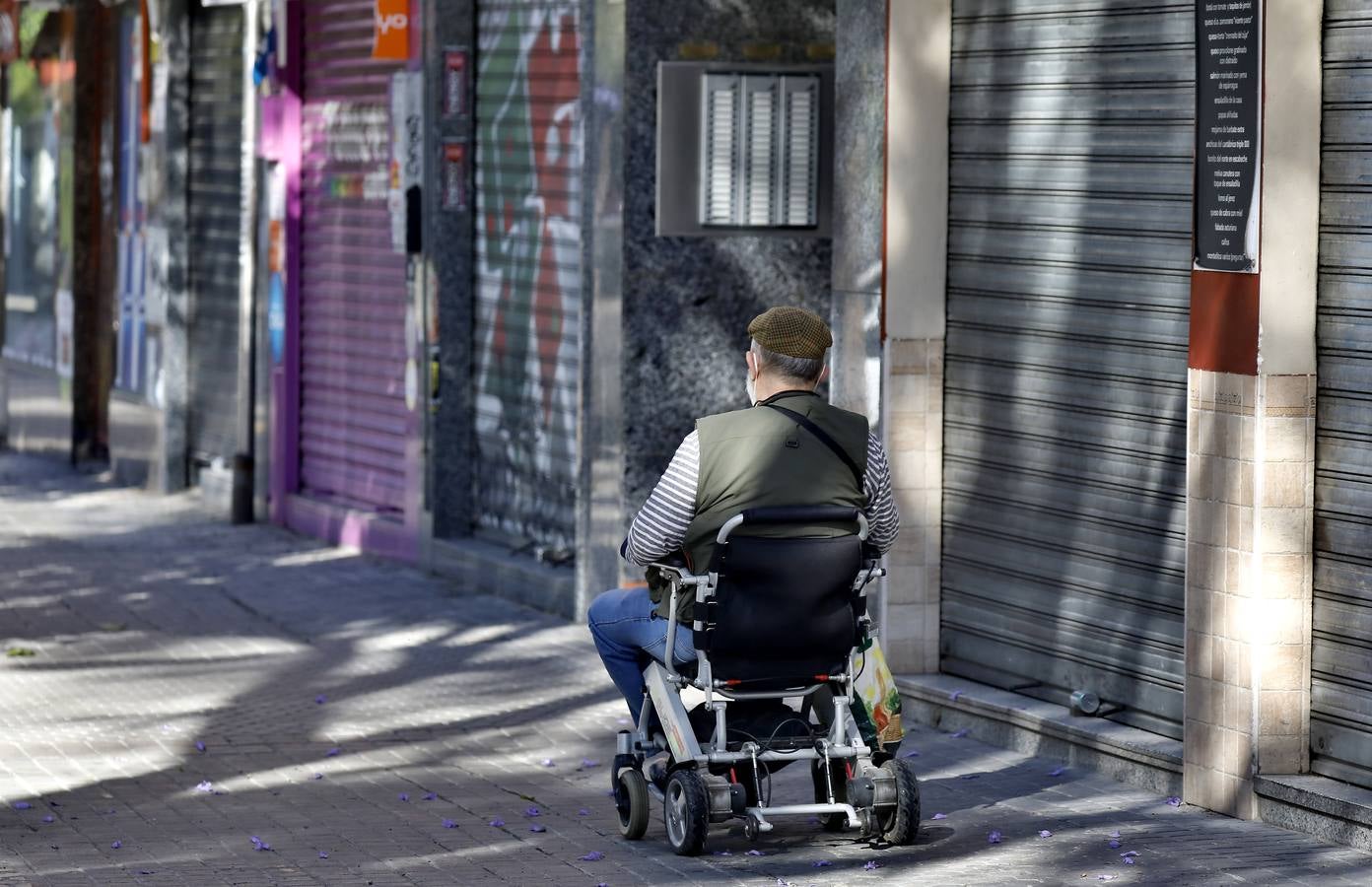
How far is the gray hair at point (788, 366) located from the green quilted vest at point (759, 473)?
97 millimetres

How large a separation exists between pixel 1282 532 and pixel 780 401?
165cm

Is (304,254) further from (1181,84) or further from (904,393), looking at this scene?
(1181,84)

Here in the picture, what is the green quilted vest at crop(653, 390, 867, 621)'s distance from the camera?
22.1 ft

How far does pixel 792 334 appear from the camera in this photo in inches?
271

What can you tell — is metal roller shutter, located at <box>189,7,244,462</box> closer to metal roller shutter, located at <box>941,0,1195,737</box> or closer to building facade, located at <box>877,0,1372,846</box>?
building facade, located at <box>877,0,1372,846</box>

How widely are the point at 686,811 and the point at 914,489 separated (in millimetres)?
2858

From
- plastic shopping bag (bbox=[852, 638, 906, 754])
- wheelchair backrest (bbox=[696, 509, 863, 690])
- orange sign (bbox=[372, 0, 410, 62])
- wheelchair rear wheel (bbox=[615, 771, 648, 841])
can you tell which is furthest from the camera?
orange sign (bbox=[372, 0, 410, 62])

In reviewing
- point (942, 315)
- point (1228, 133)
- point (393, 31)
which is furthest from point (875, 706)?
point (393, 31)

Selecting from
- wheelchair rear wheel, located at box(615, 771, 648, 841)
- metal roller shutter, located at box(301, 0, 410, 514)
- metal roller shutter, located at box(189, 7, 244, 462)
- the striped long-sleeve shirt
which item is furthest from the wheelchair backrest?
metal roller shutter, located at box(189, 7, 244, 462)

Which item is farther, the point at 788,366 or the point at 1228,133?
the point at 1228,133

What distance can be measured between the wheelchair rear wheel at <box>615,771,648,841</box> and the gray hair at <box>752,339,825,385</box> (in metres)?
1.26

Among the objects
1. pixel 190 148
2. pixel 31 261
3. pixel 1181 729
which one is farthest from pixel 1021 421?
pixel 31 261

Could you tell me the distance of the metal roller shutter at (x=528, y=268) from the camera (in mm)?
12031

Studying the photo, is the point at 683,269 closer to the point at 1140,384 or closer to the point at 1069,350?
the point at 1069,350
